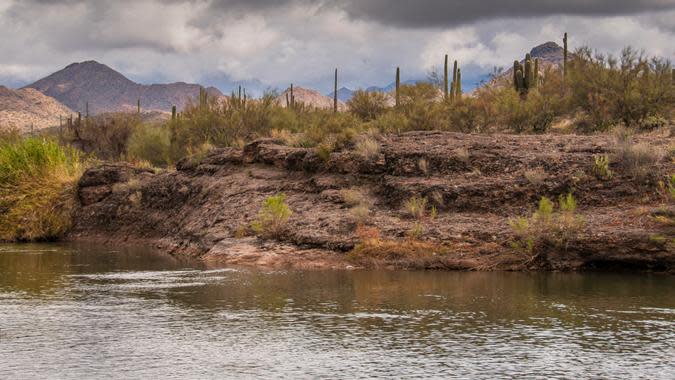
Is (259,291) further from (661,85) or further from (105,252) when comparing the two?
(661,85)

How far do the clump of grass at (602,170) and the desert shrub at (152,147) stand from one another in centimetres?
2917

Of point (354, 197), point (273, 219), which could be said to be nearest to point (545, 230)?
point (354, 197)

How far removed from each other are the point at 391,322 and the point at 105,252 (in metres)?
16.2

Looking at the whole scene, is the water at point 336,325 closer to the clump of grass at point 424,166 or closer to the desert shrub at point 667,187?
the desert shrub at point 667,187

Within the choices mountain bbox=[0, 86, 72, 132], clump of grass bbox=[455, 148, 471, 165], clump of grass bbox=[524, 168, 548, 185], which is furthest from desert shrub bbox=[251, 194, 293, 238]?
mountain bbox=[0, 86, 72, 132]

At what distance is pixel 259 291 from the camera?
16.3 metres

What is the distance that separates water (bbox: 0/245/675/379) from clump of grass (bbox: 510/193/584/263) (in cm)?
130

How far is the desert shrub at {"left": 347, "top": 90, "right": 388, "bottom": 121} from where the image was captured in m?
42.9

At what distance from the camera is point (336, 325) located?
12680 millimetres

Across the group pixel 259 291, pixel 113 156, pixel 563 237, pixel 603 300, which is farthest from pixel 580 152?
pixel 113 156

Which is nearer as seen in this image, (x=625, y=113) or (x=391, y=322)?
(x=391, y=322)

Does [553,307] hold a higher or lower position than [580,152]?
lower

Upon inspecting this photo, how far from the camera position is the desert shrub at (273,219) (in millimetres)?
23203

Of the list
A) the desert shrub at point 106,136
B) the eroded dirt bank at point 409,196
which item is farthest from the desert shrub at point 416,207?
the desert shrub at point 106,136
